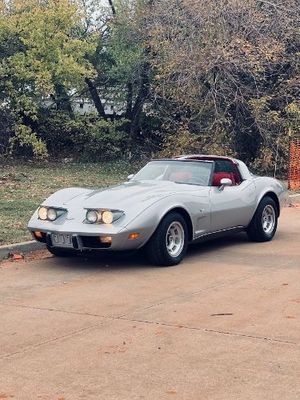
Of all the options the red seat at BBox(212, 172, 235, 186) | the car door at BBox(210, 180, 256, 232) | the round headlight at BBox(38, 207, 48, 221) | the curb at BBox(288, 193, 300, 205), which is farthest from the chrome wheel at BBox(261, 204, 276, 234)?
the curb at BBox(288, 193, 300, 205)

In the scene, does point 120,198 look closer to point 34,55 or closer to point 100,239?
point 100,239

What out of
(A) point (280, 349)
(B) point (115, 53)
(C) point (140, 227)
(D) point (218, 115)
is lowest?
(A) point (280, 349)

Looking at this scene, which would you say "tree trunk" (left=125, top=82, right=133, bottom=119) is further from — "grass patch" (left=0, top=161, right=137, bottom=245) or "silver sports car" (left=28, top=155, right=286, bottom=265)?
"silver sports car" (left=28, top=155, right=286, bottom=265)

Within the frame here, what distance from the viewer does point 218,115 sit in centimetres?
1978

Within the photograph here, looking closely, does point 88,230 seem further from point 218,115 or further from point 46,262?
point 218,115

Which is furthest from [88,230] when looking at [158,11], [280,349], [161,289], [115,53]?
[115,53]

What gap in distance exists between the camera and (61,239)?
8211 millimetres

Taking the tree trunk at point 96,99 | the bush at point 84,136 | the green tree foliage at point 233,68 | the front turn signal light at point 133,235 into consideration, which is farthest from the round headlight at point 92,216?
the tree trunk at point 96,99

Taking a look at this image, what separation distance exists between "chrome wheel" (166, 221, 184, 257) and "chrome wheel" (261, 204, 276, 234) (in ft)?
6.80

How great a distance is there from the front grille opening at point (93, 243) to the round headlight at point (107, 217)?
0.23m

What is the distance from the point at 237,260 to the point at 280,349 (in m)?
3.71

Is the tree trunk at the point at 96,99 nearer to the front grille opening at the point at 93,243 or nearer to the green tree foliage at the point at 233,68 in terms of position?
the green tree foliage at the point at 233,68

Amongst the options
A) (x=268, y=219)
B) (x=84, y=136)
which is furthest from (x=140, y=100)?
(x=268, y=219)

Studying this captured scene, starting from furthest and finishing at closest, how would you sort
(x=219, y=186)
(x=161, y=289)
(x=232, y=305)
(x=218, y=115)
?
(x=218, y=115), (x=219, y=186), (x=161, y=289), (x=232, y=305)
